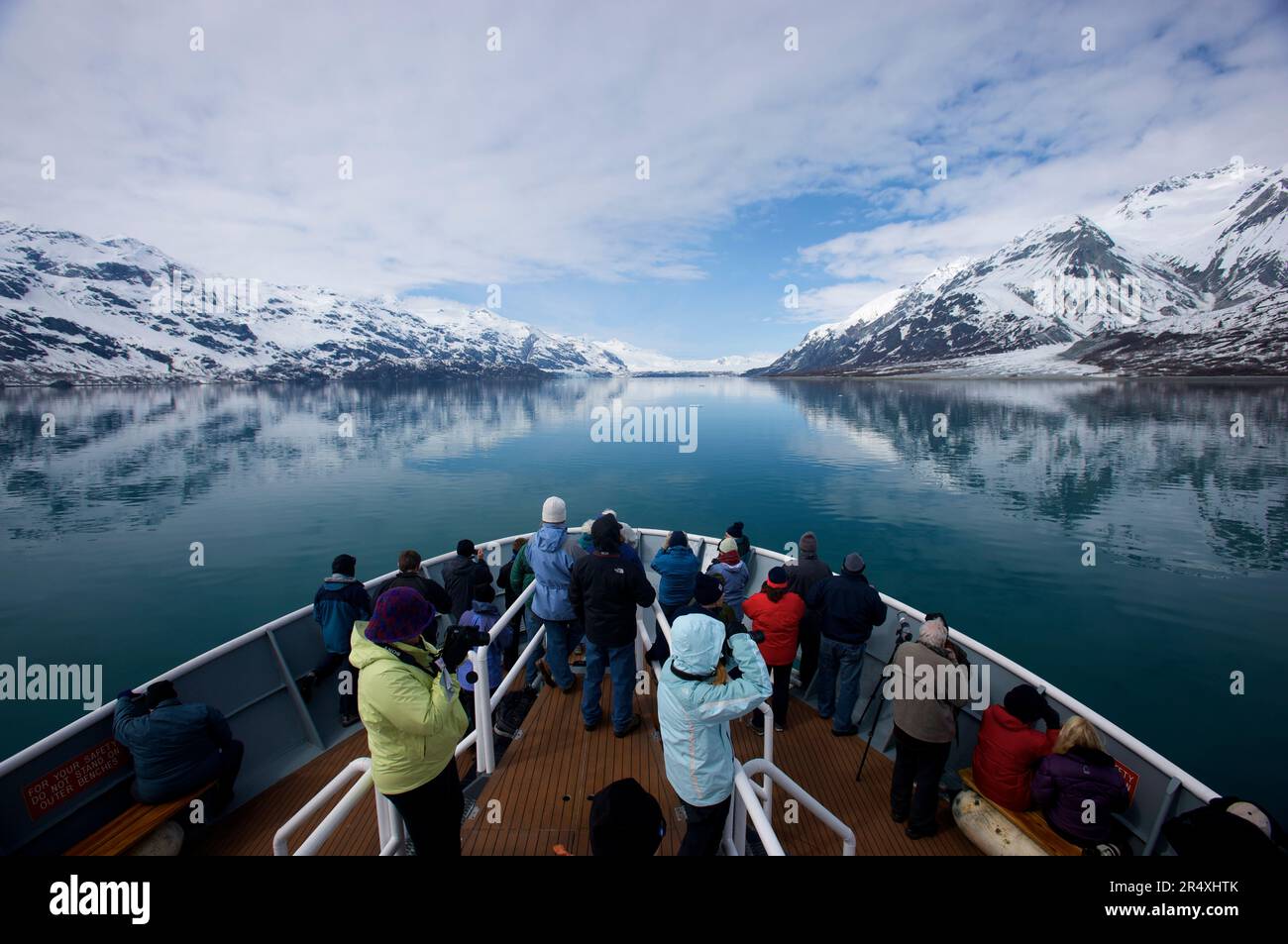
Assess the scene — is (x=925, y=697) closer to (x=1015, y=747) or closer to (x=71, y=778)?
(x=1015, y=747)

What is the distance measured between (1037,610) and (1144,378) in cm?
20887

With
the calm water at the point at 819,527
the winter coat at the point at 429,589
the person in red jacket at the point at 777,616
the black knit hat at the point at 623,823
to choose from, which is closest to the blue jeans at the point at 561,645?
the winter coat at the point at 429,589

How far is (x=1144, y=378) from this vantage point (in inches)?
6555

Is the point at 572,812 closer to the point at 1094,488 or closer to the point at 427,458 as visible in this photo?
the point at 1094,488

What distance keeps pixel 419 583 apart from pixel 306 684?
9.03 ft

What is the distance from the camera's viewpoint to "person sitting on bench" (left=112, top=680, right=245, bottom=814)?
18.8 feet

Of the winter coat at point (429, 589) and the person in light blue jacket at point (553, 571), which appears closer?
the person in light blue jacket at point (553, 571)

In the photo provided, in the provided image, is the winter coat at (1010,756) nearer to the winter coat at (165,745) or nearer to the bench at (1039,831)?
the bench at (1039,831)

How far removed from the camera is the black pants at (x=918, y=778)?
19.0 ft

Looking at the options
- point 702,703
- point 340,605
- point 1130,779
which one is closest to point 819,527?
point 1130,779

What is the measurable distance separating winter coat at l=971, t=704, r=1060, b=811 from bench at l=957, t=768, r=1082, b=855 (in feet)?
0.23

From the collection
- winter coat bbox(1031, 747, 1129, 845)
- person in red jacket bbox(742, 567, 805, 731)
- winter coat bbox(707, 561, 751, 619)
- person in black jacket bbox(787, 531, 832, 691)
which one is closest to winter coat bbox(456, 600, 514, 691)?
person in red jacket bbox(742, 567, 805, 731)

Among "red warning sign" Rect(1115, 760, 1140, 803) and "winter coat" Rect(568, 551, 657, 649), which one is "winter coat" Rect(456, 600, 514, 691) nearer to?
"winter coat" Rect(568, 551, 657, 649)

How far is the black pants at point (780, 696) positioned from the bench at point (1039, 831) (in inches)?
103
